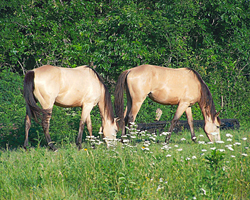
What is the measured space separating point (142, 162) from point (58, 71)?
10.8ft

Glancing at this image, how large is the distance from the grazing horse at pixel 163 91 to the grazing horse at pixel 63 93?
35 centimetres

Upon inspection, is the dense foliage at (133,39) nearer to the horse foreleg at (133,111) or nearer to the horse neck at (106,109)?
the horse foreleg at (133,111)

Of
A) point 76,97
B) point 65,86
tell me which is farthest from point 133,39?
point 65,86

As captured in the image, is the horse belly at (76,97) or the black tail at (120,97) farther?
the black tail at (120,97)

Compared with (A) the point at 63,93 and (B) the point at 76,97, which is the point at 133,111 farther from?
(A) the point at 63,93

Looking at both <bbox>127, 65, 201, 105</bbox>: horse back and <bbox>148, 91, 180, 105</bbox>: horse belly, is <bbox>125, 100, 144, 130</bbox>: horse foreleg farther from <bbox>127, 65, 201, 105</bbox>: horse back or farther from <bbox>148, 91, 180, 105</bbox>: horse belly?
<bbox>148, 91, 180, 105</bbox>: horse belly

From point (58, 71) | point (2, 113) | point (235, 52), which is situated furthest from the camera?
point (235, 52)

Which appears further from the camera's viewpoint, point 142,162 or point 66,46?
point 66,46

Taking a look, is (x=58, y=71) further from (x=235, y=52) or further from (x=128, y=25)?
(x=235, y=52)

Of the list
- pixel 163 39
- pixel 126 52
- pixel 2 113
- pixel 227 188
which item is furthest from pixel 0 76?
pixel 227 188

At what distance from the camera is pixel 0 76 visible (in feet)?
35.2

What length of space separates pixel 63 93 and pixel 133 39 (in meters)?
5.33

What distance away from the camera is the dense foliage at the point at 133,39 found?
11.5m

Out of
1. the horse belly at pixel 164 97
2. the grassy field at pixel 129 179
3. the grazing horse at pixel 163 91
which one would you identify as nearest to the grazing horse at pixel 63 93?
the grazing horse at pixel 163 91
